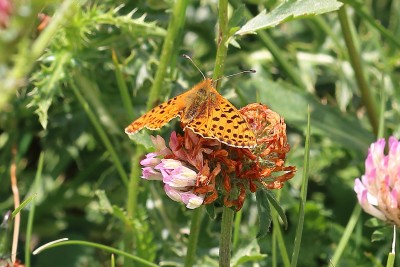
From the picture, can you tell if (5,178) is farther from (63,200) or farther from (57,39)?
(57,39)

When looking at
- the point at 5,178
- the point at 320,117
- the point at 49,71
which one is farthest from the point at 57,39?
the point at 320,117

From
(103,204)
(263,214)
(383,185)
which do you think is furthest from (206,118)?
(103,204)

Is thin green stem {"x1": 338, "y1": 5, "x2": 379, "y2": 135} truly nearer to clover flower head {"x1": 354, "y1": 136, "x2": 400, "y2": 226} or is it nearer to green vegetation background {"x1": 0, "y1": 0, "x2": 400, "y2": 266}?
green vegetation background {"x1": 0, "y1": 0, "x2": 400, "y2": 266}

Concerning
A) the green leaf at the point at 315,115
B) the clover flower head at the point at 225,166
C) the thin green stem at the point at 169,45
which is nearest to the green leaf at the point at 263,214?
the clover flower head at the point at 225,166

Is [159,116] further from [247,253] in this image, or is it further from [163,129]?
[163,129]

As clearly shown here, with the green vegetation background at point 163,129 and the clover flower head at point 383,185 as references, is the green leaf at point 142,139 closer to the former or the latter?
the green vegetation background at point 163,129

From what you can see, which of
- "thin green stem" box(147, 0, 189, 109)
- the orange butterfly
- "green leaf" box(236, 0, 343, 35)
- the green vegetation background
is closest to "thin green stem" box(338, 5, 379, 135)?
the green vegetation background
